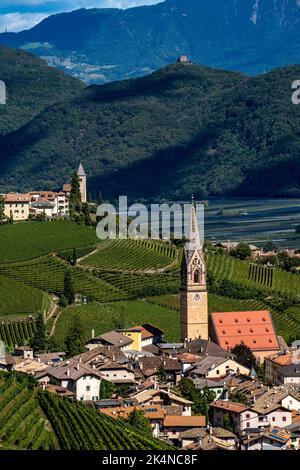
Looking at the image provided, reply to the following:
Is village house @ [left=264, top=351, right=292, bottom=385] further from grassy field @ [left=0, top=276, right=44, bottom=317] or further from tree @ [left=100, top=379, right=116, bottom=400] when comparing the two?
grassy field @ [left=0, top=276, right=44, bottom=317]

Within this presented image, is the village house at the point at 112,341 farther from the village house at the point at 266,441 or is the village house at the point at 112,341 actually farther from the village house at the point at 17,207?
the village house at the point at 17,207

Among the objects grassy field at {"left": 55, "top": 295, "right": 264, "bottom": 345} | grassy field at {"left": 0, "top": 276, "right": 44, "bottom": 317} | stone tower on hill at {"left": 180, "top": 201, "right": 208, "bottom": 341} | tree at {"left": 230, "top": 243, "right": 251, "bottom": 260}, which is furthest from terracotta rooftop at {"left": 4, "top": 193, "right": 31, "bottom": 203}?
stone tower on hill at {"left": 180, "top": 201, "right": 208, "bottom": 341}

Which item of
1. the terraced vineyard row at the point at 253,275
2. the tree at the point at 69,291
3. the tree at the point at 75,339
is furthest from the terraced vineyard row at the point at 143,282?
the tree at the point at 75,339

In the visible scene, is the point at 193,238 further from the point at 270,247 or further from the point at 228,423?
the point at 270,247

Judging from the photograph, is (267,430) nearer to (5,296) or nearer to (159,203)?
(5,296)
